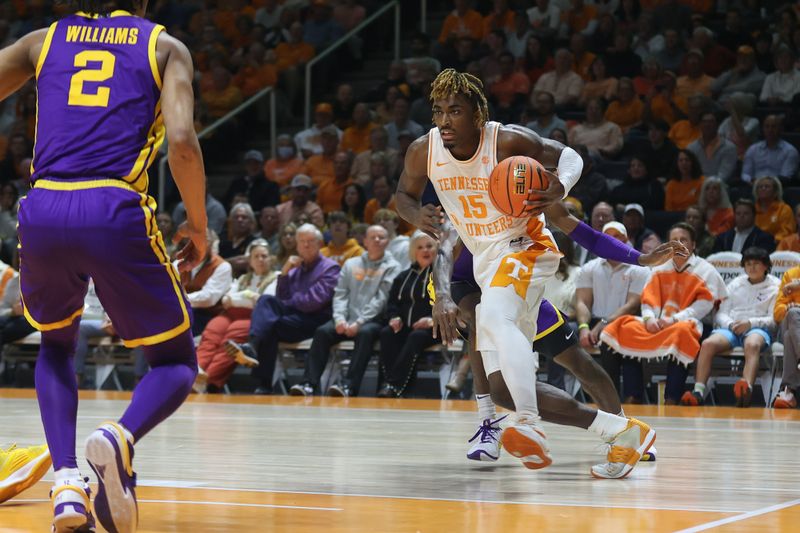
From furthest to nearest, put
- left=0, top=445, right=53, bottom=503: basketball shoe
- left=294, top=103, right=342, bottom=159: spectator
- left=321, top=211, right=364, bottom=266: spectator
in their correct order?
left=294, top=103, right=342, bottom=159: spectator, left=321, top=211, right=364, bottom=266: spectator, left=0, top=445, right=53, bottom=503: basketball shoe

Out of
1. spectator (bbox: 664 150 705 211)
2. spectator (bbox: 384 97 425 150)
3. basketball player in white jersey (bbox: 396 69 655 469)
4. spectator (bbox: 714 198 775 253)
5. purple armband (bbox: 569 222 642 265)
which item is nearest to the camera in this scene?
basketball player in white jersey (bbox: 396 69 655 469)

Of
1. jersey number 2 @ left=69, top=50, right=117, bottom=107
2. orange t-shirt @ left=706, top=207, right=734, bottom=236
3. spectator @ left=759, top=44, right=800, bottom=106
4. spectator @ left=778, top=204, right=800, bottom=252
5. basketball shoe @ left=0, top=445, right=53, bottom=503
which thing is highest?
spectator @ left=759, top=44, right=800, bottom=106

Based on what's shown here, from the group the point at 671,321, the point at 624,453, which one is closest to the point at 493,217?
the point at 624,453

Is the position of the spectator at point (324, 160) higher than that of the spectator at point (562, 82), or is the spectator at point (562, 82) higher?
the spectator at point (562, 82)

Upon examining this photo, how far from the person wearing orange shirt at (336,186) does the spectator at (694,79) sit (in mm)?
3554

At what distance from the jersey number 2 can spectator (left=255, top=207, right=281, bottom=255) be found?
349 inches

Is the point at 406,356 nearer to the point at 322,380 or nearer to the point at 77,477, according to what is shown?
the point at 322,380

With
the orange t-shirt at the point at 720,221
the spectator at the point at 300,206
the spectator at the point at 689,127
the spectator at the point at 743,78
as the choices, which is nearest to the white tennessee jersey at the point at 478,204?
the orange t-shirt at the point at 720,221

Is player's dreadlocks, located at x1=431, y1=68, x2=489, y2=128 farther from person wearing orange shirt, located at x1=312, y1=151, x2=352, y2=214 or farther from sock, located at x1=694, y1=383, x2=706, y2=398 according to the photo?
person wearing orange shirt, located at x1=312, y1=151, x2=352, y2=214

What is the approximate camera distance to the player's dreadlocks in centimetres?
494

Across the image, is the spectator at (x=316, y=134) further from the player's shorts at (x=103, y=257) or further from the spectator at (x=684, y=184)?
the player's shorts at (x=103, y=257)

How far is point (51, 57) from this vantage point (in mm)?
3559

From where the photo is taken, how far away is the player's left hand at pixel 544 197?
4738mm

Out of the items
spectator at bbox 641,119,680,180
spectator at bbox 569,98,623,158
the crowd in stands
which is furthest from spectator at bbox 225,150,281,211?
spectator at bbox 641,119,680,180
